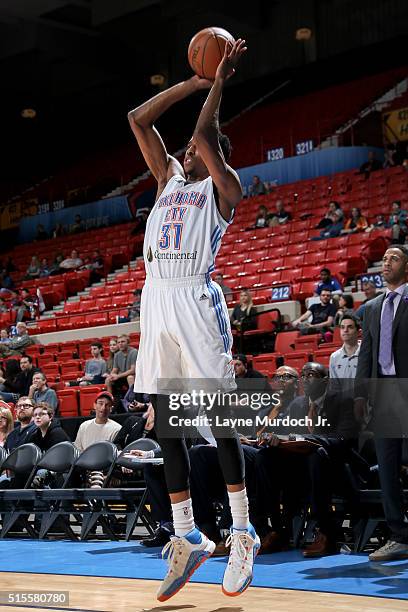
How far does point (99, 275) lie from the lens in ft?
66.0

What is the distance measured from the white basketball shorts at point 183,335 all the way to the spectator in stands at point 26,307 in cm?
1458

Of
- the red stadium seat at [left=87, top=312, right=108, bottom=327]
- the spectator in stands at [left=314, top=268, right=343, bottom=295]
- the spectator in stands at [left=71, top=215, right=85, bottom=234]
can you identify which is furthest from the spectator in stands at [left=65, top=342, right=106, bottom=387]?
the spectator in stands at [left=71, top=215, right=85, bottom=234]

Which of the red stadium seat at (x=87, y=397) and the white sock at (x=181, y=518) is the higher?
the white sock at (x=181, y=518)

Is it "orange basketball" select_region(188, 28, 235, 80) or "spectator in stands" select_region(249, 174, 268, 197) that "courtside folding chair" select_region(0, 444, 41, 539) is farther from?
"spectator in stands" select_region(249, 174, 268, 197)

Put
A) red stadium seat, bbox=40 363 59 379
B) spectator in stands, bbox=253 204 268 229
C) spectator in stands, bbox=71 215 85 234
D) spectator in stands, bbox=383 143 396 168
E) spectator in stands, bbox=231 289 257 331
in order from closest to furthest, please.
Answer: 1. spectator in stands, bbox=231 289 257 331
2. red stadium seat, bbox=40 363 59 379
3. spectator in stands, bbox=253 204 268 229
4. spectator in stands, bbox=383 143 396 168
5. spectator in stands, bbox=71 215 85 234

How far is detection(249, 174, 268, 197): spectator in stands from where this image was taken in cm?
2070

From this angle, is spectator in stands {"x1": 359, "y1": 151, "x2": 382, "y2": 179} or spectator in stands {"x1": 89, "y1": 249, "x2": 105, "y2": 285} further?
spectator in stands {"x1": 89, "y1": 249, "x2": 105, "y2": 285}

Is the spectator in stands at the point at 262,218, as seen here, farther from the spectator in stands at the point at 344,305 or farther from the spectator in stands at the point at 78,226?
the spectator in stands at the point at 344,305

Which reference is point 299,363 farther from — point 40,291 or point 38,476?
point 40,291

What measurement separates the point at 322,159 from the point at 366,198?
3.57 metres

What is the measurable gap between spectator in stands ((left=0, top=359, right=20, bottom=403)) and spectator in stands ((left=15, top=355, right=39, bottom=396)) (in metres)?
0.06

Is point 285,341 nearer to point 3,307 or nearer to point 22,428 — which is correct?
point 22,428

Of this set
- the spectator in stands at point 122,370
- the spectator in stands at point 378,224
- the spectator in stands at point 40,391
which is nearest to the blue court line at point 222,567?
the spectator in stands at point 40,391

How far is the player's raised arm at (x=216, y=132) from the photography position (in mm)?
3672
